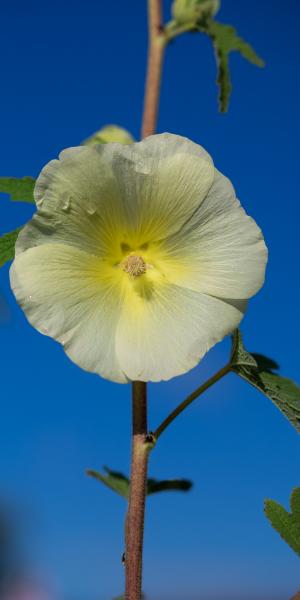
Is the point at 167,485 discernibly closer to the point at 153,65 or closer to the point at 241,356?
the point at 241,356

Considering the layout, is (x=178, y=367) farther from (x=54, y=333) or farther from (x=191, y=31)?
(x=191, y=31)

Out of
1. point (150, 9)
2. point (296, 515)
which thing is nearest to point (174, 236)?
point (296, 515)

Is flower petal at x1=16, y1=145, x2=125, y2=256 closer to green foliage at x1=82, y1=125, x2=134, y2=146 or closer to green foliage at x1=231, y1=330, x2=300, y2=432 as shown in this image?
green foliage at x1=231, y1=330, x2=300, y2=432

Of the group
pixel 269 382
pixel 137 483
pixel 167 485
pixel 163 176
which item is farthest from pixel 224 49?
pixel 167 485

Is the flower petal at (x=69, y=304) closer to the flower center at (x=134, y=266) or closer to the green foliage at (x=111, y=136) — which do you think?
the flower center at (x=134, y=266)

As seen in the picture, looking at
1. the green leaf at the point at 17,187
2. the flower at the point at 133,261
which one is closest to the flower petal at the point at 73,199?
the flower at the point at 133,261

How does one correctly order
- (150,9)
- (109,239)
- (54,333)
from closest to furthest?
(54,333)
(109,239)
(150,9)
